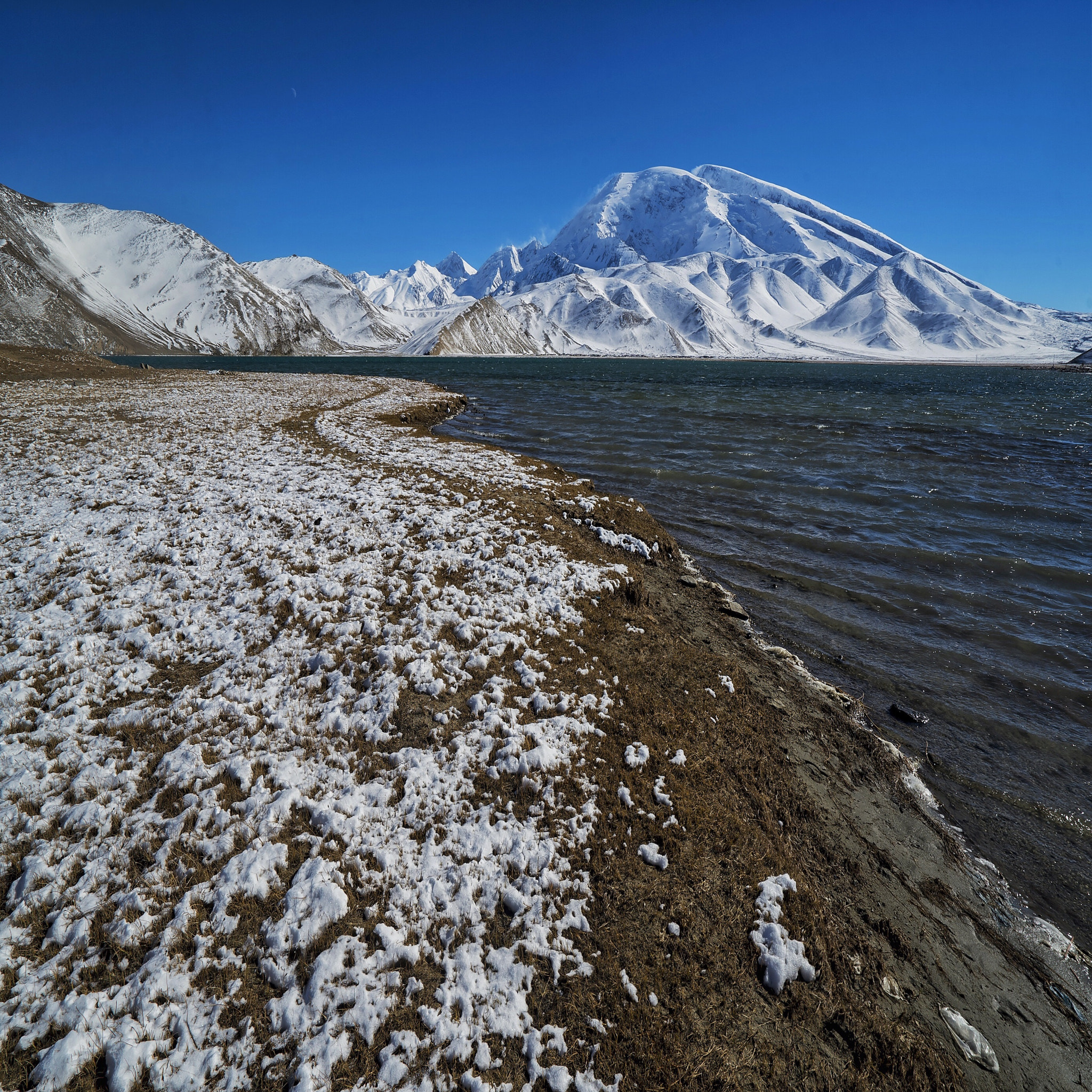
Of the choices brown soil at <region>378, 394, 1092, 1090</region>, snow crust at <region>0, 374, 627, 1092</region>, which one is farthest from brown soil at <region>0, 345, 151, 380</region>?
brown soil at <region>378, 394, 1092, 1090</region>

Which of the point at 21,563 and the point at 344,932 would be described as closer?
the point at 344,932

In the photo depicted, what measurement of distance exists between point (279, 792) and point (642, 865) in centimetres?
487

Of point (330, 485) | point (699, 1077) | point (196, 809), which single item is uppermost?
point (330, 485)

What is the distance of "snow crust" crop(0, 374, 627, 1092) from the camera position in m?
4.63

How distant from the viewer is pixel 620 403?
200ft

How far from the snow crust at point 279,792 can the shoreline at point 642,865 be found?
0.06 meters

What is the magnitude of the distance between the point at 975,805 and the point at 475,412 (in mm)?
45154

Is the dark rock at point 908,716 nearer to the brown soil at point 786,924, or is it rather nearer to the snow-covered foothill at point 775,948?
the brown soil at point 786,924

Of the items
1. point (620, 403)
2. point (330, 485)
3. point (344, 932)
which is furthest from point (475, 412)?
point (344, 932)

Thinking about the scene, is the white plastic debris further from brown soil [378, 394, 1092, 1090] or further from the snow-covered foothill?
the snow-covered foothill

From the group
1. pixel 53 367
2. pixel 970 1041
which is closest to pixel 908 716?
pixel 970 1041

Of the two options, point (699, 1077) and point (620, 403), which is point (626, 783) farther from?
point (620, 403)

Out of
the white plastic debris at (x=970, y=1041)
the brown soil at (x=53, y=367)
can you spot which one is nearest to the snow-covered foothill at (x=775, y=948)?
the white plastic debris at (x=970, y=1041)

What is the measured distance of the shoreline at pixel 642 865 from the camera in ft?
15.8
